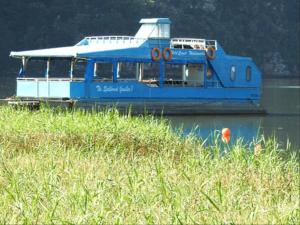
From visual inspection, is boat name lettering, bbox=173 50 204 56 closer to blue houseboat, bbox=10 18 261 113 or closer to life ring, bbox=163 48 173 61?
blue houseboat, bbox=10 18 261 113

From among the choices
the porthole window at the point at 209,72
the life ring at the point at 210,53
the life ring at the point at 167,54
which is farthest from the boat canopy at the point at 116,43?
the porthole window at the point at 209,72

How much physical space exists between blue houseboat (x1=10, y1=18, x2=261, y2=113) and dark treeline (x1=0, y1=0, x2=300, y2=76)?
1518 inches

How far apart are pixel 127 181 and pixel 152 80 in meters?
28.4

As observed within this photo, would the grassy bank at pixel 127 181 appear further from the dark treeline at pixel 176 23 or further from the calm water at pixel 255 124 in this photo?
the dark treeline at pixel 176 23

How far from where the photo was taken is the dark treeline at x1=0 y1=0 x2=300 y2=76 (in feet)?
274

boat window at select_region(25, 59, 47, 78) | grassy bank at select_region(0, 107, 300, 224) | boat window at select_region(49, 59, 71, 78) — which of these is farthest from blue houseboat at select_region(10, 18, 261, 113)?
boat window at select_region(49, 59, 71, 78)

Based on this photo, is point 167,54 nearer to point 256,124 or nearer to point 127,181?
point 256,124

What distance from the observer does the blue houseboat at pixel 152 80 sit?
1453 inches

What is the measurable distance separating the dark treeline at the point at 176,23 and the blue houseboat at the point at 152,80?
3856cm

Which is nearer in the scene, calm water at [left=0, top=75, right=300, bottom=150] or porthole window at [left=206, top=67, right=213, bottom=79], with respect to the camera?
calm water at [left=0, top=75, right=300, bottom=150]

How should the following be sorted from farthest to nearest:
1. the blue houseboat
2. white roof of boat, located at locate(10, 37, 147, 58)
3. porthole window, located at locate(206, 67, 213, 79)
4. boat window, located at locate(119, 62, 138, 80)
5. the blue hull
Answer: boat window, located at locate(119, 62, 138, 80)
porthole window, located at locate(206, 67, 213, 79)
white roof of boat, located at locate(10, 37, 147, 58)
the blue houseboat
the blue hull

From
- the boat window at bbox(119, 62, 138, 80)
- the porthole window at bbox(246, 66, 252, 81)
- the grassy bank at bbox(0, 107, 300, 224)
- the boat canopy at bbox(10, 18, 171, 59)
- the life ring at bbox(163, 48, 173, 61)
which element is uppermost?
the boat canopy at bbox(10, 18, 171, 59)

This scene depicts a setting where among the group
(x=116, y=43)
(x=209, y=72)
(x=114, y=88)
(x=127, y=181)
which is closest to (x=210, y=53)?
(x=209, y=72)

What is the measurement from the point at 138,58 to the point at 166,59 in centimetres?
131
